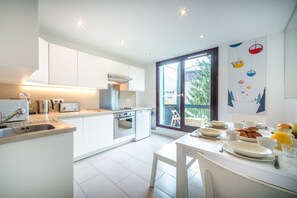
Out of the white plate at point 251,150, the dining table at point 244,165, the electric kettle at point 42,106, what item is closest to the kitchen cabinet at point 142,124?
the electric kettle at point 42,106

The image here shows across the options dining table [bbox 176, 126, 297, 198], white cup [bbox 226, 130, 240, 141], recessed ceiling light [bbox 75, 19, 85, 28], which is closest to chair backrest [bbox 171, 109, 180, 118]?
dining table [bbox 176, 126, 297, 198]

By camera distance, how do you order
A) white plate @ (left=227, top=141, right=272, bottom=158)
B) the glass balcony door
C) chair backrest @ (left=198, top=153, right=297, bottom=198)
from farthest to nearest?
the glass balcony door → white plate @ (left=227, top=141, right=272, bottom=158) → chair backrest @ (left=198, top=153, right=297, bottom=198)

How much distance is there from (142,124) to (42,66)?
2.41 m

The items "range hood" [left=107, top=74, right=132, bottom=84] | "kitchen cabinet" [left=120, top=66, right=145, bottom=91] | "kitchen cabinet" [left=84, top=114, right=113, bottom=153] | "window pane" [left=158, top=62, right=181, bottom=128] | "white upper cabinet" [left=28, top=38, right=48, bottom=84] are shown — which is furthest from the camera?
"window pane" [left=158, top=62, right=181, bottom=128]

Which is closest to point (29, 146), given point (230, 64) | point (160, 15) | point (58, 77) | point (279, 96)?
point (58, 77)

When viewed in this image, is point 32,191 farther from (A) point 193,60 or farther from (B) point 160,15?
(A) point 193,60

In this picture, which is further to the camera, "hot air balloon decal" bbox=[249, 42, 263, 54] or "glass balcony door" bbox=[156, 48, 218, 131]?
"glass balcony door" bbox=[156, 48, 218, 131]

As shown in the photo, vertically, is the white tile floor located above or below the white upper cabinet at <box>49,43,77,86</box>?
below

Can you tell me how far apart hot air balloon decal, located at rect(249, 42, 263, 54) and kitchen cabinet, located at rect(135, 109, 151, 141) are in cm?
272

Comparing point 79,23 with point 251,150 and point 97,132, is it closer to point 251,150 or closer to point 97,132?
point 97,132

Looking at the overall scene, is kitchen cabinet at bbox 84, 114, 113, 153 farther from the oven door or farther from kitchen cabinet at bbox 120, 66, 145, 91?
kitchen cabinet at bbox 120, 66, 145, 91

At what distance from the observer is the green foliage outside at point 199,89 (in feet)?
9.50

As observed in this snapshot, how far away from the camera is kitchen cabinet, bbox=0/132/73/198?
854 millimetres

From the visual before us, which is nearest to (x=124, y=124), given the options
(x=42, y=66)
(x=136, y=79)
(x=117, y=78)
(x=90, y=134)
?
(x=90, y=134)
